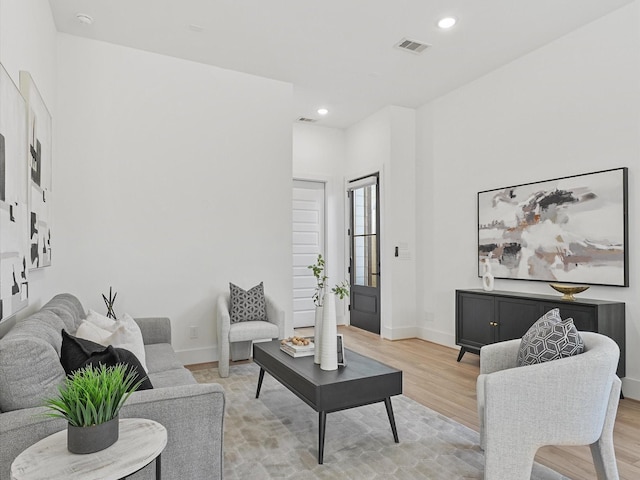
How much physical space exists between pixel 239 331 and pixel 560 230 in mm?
3171

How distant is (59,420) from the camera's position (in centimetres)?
152

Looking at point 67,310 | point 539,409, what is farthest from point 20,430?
point 539,409

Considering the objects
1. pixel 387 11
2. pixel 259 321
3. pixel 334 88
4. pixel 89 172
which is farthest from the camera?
pixel 334 88

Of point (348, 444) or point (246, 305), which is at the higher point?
point (246, 305)

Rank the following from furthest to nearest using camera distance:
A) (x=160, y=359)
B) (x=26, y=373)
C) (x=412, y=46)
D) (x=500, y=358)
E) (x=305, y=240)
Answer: (x=305, y=240), (x=412, y=46), (x=160, y=359), (x=500, y=358), (x=26, y=373)

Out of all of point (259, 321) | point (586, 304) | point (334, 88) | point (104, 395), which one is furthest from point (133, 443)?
point (334, 88)

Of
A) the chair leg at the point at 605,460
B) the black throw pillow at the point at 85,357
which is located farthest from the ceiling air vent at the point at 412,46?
the black throw pillow at the point at 85,357

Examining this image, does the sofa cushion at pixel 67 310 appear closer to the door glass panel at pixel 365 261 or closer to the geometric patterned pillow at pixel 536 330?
the geometric patterned pillow at pixel 536 330

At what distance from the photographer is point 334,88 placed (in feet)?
17.2

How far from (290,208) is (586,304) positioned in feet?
10.1

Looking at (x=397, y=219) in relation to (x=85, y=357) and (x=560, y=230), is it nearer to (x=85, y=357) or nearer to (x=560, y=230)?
(x=560, y=230)

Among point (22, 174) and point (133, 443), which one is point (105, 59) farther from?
point (133, 443)

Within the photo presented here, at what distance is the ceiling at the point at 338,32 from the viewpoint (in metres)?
3.48

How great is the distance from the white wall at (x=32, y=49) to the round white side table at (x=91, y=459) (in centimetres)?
116
